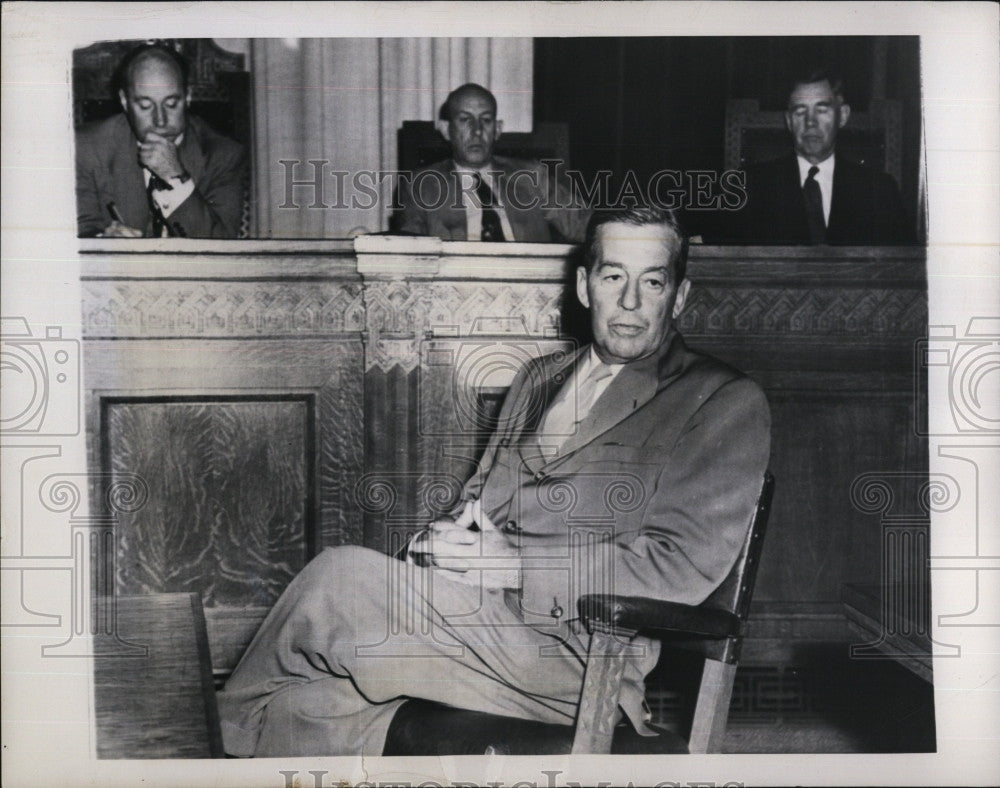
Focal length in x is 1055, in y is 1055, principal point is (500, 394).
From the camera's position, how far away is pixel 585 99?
2984mm

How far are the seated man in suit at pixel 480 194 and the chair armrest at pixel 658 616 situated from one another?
3.50 feet

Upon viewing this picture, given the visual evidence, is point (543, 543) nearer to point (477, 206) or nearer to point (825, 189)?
point (477, 206)

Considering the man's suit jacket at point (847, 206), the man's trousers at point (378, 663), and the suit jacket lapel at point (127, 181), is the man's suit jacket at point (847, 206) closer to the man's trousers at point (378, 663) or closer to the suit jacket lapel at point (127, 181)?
the man's trousers at point (378, 663)

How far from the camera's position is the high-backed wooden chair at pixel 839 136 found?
3002 mm

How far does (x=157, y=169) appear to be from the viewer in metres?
3.01

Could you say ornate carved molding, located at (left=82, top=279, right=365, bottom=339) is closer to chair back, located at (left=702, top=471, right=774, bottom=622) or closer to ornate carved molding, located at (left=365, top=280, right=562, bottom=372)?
ornate carved molding, located at (left=365, top=280, right=562, bottom=372)

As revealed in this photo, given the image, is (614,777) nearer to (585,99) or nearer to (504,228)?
(504,228)

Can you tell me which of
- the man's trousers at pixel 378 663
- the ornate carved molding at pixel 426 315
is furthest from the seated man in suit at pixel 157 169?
the man's trousers at pixel 378 663

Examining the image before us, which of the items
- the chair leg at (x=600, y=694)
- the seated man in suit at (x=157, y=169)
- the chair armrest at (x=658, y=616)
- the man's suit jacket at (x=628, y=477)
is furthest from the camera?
the seated man in suit at (x=157, y=169)

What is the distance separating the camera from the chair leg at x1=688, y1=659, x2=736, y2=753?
101 inches

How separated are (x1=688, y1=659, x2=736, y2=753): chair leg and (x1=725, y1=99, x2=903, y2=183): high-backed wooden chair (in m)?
1.39

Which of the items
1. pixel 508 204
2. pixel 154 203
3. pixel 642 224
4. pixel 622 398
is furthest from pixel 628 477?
pixel 154 203

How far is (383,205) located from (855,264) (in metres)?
1.36

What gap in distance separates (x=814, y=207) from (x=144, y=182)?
1.92 meters
